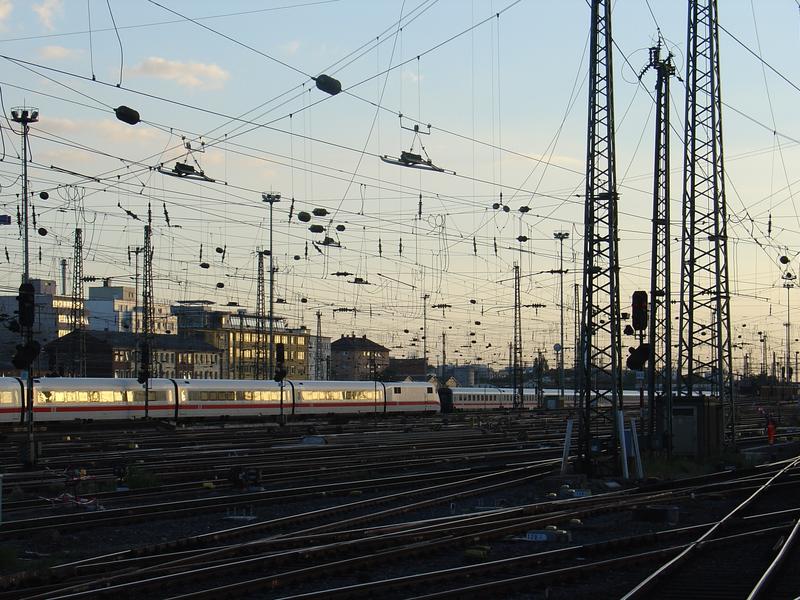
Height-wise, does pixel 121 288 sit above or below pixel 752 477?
above

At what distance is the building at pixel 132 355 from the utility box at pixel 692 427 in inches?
2866

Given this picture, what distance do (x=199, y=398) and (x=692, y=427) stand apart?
33896 mm

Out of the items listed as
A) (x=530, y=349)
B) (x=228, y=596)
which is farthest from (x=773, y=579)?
(x=530, y=349)

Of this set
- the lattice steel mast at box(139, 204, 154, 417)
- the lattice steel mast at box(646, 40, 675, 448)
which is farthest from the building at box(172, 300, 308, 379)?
the lattice steel mast at box(646, 40, 675, 448)

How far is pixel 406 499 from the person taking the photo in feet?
69.5

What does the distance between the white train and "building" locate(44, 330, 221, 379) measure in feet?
114

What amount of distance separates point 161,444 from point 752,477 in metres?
22.2

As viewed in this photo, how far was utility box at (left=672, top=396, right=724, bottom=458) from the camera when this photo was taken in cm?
3061

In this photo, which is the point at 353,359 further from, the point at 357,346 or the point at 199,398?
the point at 199,398

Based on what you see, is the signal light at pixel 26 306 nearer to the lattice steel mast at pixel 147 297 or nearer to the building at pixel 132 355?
the lattice steel mast at pixel 147 297

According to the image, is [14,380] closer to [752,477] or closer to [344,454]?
[344,454]

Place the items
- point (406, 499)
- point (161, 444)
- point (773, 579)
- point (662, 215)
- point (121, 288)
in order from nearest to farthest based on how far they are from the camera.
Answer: point (773, 579), point (406, 499), point (662, 215), point (161, 444), point (121, 288)

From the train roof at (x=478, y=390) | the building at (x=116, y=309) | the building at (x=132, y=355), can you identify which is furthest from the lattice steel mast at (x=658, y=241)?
the building at (x=116, y=309)

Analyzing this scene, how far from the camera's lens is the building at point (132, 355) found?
102m
